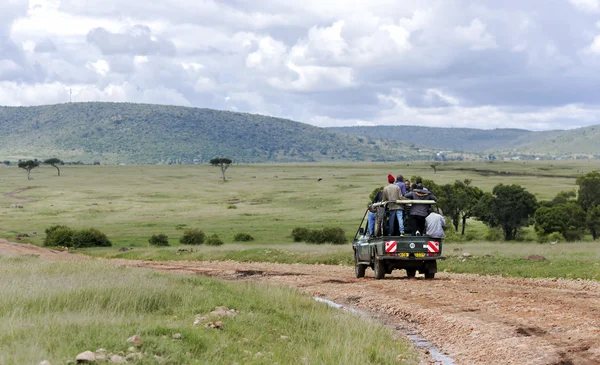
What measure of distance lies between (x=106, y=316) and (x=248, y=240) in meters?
46.6

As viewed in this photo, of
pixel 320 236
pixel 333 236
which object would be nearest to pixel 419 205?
pixel 333 236

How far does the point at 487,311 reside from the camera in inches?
594

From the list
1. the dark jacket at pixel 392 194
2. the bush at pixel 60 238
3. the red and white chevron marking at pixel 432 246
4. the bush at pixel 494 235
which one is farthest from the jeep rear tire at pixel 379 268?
the bush at pixel 494 235

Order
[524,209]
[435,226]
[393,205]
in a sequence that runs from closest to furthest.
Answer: [435,226], [393,205], [524,209]

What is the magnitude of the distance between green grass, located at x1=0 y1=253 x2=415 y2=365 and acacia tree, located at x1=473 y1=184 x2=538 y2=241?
181ft

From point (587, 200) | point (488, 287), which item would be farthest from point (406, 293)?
point (587, 200)

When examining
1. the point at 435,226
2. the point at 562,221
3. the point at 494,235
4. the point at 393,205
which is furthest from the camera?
the point at 494,235

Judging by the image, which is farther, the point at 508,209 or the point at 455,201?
the point at 455,201

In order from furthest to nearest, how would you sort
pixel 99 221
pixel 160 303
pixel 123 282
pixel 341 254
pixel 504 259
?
1. pixel 99 221
2. pixel 341 254
3. pixel 504 259
4. pixel 123 282
5. pixel 160 303

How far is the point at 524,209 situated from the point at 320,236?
23739 mm

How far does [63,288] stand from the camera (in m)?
16.2

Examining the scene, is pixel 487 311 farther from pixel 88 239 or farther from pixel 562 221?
pixel 562 221

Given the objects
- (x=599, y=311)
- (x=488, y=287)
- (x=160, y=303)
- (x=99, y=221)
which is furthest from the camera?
(x=99, y=221)

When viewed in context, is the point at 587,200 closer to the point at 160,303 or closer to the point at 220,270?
the point at 220,270
